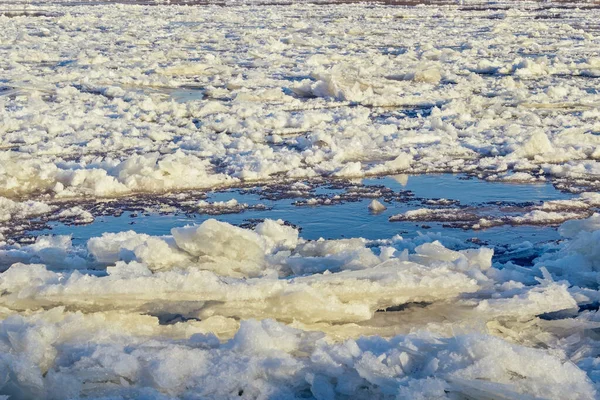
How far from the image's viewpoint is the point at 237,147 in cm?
848

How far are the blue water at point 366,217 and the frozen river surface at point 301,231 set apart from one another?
27 millimetres

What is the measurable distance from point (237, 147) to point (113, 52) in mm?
10419

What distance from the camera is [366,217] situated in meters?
6.52

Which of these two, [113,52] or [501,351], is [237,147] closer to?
[501,351]

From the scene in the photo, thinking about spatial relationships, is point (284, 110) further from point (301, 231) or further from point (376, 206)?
point (301, 231)

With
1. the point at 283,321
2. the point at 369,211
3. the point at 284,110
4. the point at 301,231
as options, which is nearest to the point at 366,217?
the point at 369,211

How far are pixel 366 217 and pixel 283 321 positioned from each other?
261 cm

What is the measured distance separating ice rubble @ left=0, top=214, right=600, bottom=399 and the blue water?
0.81m

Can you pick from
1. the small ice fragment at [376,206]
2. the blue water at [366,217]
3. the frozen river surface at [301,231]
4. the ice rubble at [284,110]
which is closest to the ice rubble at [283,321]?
the frozen river surface at [301,231]

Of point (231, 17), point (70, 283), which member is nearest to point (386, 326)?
point (70, 283)

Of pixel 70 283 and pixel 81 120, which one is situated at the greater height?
pixel 70 283

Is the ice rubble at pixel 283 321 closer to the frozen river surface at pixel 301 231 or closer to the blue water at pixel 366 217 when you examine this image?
the frozen river surface at pixel 301 231

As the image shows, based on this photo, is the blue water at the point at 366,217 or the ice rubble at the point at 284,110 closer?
the blue water at the point at 366,217

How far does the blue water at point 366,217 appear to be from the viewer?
6.11 metres
